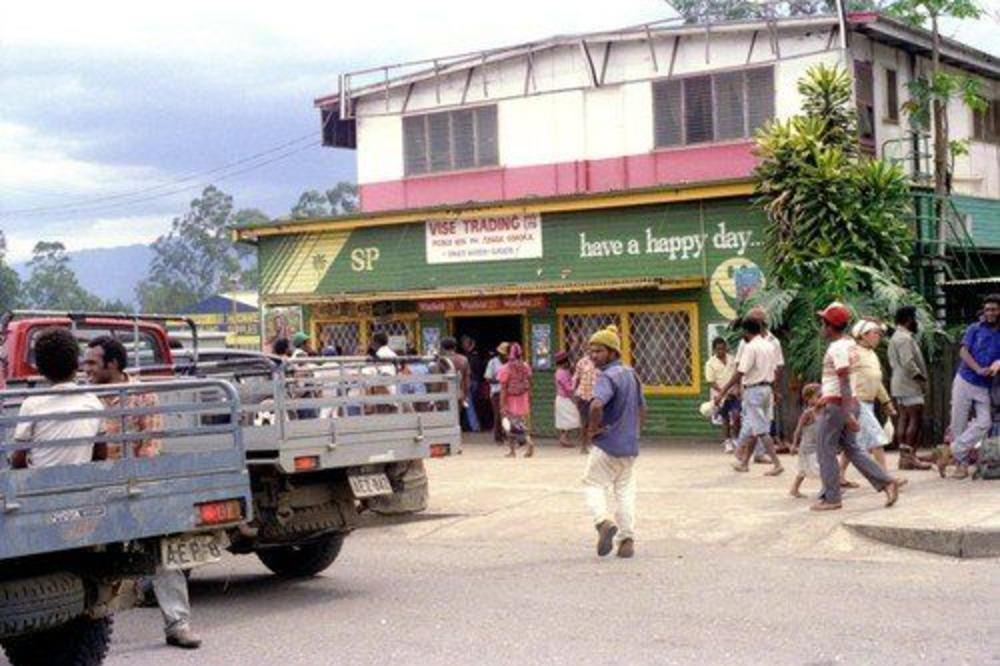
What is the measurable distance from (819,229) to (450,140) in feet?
34.4

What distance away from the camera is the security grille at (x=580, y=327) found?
858 inches

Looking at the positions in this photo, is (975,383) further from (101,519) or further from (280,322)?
(280,322)

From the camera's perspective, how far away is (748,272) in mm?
20047

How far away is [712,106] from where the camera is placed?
2442cm

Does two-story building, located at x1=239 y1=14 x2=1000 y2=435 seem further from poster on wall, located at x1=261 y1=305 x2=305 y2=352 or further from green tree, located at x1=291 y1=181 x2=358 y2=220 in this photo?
green tree, located at x1=291 y1=181 x2=358 y2=220

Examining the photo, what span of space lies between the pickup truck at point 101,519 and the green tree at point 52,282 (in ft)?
249

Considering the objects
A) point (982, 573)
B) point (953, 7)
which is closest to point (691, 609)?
point (982, 573)

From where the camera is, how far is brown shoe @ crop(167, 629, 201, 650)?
26.7ft

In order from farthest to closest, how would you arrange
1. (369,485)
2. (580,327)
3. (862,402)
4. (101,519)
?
(580,327) < (862,402) < (369,485) < (101,519)

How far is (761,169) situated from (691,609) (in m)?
11.2

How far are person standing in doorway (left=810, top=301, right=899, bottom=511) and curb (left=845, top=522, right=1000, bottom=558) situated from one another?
1033 mm

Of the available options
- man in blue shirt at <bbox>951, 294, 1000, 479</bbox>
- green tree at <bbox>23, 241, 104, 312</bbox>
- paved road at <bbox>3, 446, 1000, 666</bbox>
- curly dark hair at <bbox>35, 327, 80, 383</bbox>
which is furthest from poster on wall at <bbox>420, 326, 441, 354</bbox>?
green tree at <bbox>23, 241, 104, 312</bbox>

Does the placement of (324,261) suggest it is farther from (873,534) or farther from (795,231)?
(873,534)

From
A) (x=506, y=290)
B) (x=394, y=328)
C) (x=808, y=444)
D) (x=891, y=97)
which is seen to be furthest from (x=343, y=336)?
(x=808, y=444)
